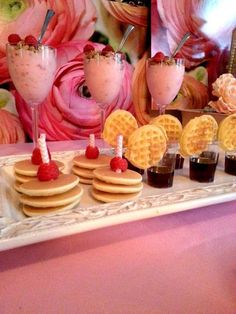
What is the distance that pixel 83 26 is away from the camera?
141 centimetres

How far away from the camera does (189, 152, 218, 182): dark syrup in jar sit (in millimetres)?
942

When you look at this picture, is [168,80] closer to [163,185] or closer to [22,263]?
[163,185]

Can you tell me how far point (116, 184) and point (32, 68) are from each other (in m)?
0.54

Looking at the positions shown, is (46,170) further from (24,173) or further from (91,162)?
(91,162)

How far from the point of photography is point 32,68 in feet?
3.39

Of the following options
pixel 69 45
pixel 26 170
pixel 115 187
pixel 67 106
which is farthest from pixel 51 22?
pixel 115 187

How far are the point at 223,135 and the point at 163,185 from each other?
1.02 ft

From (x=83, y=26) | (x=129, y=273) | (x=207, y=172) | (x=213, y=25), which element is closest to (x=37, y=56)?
(x=83, y=26)

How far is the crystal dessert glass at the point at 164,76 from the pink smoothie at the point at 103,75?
154mm

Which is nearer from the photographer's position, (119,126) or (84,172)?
(84,172)

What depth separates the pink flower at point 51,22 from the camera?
124 centimetres

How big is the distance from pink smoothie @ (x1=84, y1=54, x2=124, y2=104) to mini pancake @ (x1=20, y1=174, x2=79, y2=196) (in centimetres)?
60

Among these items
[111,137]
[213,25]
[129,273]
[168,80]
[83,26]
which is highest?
[213,25]

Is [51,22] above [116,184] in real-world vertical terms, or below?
above
